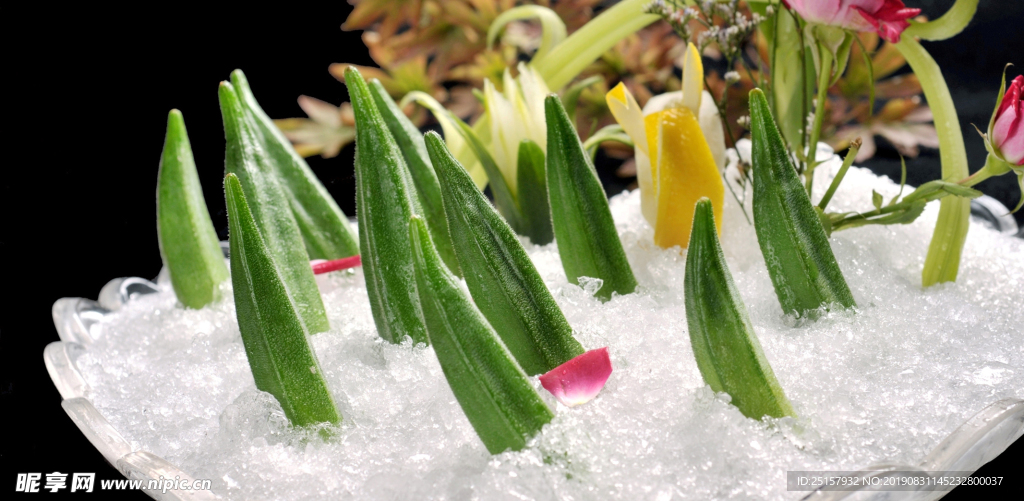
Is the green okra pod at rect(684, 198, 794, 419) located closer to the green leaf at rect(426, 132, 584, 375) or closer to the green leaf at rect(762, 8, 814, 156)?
the green leaf at rect(426, 132, 584, 375)

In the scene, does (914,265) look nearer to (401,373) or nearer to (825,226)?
(825,226)

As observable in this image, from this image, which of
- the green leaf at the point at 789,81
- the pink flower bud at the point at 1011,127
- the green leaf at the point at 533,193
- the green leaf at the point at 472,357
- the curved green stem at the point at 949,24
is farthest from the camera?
the green leaf at the point at 533,193

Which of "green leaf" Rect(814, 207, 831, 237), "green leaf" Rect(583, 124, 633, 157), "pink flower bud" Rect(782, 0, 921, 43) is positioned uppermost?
"pink flower bud" Rect(782, 0, 921, 43)

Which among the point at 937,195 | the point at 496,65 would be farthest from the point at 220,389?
the point at 496,65

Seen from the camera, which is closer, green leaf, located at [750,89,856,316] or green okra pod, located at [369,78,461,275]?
green leaf, located at [750,89,856,316]

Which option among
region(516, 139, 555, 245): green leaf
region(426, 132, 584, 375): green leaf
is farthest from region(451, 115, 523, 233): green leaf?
region(426, 132, 584, 375): green leaf

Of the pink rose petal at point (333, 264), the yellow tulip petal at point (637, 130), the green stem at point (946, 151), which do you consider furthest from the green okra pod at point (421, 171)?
the green stem at point (946, 151)

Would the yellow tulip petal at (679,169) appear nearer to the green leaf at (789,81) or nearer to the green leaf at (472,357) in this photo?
the green leaf at (789,81)
